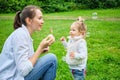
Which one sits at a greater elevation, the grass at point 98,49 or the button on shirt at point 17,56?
the button on shirt at point 17,56

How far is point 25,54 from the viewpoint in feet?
12.6

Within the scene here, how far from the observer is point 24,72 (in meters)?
3.89

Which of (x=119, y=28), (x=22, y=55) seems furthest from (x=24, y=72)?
(x=119, y=28)

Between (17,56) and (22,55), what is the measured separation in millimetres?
61

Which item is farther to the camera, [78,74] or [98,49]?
[98,49]

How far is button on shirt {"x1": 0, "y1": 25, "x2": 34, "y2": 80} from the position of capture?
3832 mm

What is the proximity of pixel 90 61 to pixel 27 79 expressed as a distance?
307cm

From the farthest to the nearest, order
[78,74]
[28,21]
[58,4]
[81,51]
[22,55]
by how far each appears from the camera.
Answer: [58,4], [78,74], [81,51], [28,21], [22,55]

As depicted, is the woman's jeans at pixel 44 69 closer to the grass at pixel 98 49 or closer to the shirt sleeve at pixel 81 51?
the shirt sleeve at pixel 81 51

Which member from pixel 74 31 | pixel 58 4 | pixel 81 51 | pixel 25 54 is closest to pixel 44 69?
pixel 25 54

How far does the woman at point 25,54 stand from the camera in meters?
3.86

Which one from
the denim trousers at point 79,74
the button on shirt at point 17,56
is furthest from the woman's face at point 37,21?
the denim trousers at point 79,74

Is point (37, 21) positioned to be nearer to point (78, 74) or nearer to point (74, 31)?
point (74, 31)

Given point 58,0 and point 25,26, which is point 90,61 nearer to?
point 25,26
